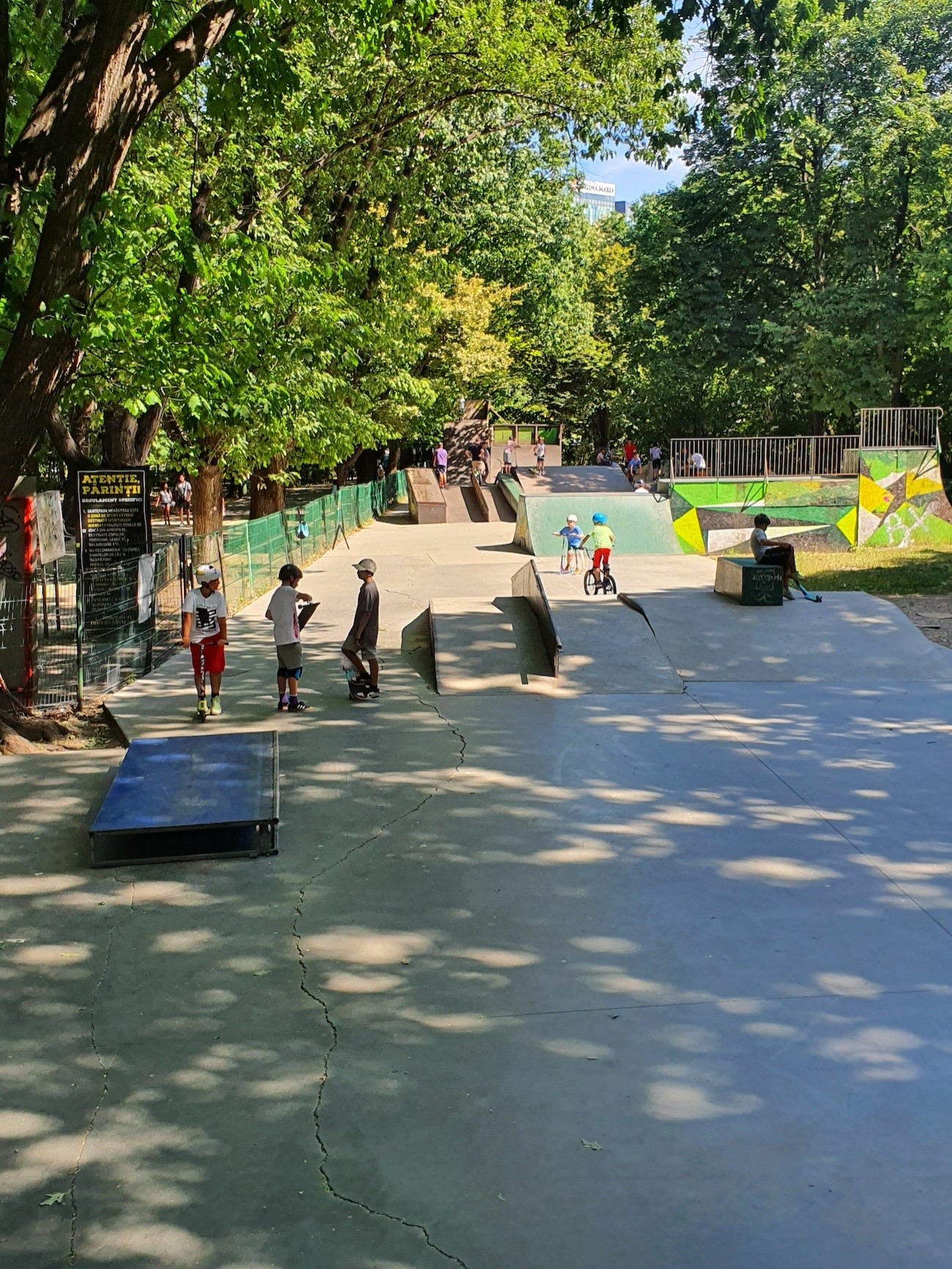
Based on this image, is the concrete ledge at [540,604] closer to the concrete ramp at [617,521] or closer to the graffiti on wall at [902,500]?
the concrete ramp at [617,521]

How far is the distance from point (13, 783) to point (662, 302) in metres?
34.6

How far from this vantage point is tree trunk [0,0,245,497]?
959cm

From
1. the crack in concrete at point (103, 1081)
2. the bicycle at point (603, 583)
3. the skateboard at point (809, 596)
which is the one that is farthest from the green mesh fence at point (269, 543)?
the crack in concrete at point (103, 1081)

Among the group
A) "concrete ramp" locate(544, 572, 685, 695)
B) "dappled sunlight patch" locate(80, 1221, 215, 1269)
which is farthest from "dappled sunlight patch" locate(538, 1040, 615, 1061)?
"concrete ramp" locate(544, 572, 685, 695)

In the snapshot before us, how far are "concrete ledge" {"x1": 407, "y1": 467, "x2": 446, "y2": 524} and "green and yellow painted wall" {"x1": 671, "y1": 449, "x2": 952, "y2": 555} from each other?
10519mm

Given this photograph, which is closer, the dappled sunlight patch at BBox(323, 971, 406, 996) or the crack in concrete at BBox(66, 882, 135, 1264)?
the crack in concrete at BBox(66, 882, 135, 1264)

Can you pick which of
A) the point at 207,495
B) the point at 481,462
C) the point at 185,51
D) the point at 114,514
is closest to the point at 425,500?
the point at 481,462

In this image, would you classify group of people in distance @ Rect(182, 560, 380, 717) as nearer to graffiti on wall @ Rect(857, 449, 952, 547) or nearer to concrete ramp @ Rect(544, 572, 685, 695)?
concrete ramp @ Rect(544, 572, 685, 695)

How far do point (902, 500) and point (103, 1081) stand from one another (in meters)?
29.6

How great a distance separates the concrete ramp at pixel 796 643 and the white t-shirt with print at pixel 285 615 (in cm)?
474

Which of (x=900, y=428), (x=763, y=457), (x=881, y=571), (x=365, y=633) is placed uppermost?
(x=900, y=428)

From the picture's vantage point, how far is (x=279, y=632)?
481 inches

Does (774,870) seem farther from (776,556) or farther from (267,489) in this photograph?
(267,489)

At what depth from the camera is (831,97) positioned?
122 feet
